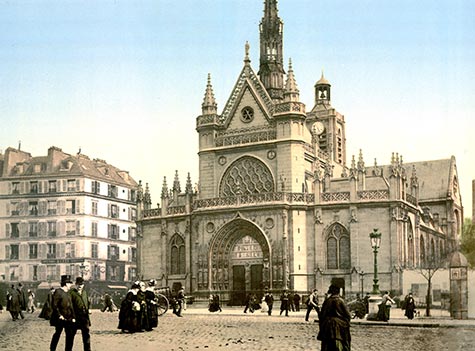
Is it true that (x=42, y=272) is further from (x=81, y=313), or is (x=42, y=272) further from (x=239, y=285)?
(x=81, y=313)

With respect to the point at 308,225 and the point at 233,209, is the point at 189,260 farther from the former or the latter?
the point at 308,225

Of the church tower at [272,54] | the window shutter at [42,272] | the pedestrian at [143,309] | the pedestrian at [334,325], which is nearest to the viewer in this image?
the pedestrian at [334,325]

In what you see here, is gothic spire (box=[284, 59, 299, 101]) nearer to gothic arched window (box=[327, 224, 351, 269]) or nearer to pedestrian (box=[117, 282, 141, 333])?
gothic arched window (box=[327, 224, 351, 269])

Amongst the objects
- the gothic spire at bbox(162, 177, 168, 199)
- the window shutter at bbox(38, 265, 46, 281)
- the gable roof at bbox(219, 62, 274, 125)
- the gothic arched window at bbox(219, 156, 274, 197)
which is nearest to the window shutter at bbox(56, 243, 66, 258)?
the window shutter at bbox(38, 265, 46, 281)

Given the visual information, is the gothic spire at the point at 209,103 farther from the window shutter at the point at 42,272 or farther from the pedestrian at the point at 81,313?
the pedestrian at the point at 81,313

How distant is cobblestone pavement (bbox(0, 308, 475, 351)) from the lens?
62.6 feet

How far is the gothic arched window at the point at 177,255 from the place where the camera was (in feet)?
188

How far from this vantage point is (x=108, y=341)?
21.0m

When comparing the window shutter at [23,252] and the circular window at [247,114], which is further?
the window shutter at [23,252]

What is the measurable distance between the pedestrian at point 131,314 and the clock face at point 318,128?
5034 cm

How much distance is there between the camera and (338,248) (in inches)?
2032

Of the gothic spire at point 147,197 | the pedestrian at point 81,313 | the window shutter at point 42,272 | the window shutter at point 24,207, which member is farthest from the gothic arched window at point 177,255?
the pedestrian at point 81,313

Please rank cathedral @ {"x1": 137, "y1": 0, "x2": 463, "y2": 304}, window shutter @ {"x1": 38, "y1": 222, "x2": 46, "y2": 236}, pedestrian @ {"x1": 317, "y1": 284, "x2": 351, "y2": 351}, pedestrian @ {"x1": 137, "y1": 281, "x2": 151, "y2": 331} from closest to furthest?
pedestrian @ {"x1": 317, "y1": 284, "x2": 351, "y2": 351}
pedestrian @ {"x1": 137, "y1": 281, "x2": 151, "y2": 331}
cathedral @ {"x1": 137, "y1": 0, "x2": 463, "y2": 304}
window shutter @ {"x1": 38, "y1": 222, "x2": 46, "y2": 236}

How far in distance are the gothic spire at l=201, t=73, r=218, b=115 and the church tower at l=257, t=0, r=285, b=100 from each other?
497 centimetres
